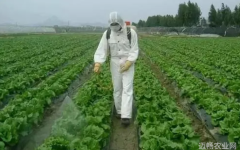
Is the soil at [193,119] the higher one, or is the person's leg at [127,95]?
the person's leg at [127,95]

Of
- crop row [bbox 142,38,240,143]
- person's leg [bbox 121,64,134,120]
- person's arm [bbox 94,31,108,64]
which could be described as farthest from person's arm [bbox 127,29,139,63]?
crop row [bbox 142,38,240,143]

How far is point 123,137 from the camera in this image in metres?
5.62

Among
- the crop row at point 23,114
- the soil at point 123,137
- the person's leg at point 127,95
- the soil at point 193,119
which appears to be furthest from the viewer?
the person's leg at point 127,95

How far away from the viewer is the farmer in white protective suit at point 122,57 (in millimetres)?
5621

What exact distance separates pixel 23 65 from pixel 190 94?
8.52m

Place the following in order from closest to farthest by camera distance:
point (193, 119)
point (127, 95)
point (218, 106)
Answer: point (127, 95) → point (218, 106) → point (193, 119)

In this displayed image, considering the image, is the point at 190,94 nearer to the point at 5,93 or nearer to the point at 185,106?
the point at 185,106

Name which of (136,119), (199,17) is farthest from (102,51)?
(199,17)

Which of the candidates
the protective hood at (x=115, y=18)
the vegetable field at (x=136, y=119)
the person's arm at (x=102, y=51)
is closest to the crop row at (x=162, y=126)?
the vegetable field at (x=136, y=119)

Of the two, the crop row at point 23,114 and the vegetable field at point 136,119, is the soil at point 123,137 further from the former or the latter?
the crop row at point 23,114

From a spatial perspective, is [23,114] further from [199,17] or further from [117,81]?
[199,17]

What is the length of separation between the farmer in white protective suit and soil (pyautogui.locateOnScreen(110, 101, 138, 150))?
169mm

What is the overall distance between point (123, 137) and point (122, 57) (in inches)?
58.6

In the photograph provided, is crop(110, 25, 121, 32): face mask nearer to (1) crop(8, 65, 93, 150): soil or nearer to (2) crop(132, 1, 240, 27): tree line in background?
(1) crop(8, 65, 93, 150): soil
